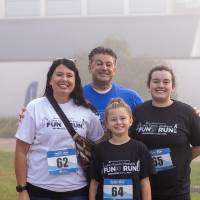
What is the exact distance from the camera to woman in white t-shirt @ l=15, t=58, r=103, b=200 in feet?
11.0

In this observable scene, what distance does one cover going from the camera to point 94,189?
340 centimetres

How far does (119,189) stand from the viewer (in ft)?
10.8

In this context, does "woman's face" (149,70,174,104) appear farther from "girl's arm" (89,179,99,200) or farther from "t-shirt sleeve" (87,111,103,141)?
"girl's arm" (89,179,99,200)

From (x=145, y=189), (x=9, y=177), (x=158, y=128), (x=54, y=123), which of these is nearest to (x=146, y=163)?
(x=145, y=189)

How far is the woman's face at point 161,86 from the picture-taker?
11.7 ft

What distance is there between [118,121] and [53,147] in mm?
473

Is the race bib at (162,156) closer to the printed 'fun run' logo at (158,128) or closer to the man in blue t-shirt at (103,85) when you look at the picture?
the printed 'fun run' logo at (158,128)

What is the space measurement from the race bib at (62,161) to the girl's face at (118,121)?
309mm

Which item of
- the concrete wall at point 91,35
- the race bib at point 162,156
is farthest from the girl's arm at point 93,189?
the concrete wall at point 91,35

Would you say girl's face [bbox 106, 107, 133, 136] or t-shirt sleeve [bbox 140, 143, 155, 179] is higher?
girl's face [bbox 106, 107, 133, 136]

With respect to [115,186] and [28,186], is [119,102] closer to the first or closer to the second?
[115,186]

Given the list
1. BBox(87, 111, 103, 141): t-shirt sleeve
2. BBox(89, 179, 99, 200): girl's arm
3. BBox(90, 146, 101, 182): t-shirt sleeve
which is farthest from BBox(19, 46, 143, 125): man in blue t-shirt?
BBox(89, 179, 99, 200): girl's arm

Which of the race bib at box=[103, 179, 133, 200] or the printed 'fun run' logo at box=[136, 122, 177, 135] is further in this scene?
the printed 'fun run' logo at box=[136, 122, 177, 135]

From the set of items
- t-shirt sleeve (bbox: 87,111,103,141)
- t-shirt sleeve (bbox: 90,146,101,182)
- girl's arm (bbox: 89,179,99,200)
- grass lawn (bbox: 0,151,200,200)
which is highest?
t-shirt sleeve (bbox: 87,111,103,141)
